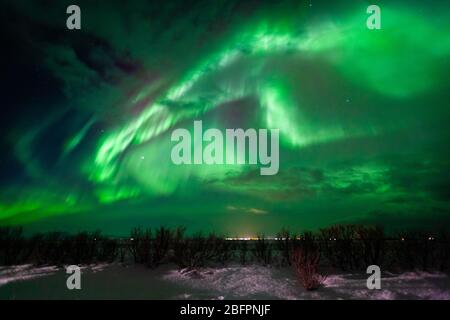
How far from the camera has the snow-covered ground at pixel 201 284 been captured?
376 inches

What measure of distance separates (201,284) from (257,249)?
4.75m

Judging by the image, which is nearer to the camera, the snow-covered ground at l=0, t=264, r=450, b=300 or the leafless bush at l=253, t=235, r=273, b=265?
the snow-covered ground at l=0, t=264, r=450, b=300

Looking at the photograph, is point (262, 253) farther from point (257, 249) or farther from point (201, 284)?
point (201, 284)

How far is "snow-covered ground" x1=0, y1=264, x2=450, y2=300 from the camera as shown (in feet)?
31.3

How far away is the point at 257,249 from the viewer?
15203mm

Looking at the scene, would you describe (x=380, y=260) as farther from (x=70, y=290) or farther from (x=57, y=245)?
(x=57, y=245)

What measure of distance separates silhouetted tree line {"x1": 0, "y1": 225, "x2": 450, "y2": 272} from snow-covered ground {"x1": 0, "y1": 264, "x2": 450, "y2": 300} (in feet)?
2.88

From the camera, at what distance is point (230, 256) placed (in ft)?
51.7

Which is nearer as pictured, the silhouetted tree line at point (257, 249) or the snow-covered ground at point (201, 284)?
the snow-covered ground at point (201, 284)

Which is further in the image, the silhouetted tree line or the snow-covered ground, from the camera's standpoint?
the silhouetted tree line

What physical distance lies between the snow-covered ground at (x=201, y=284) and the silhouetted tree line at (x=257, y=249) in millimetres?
878

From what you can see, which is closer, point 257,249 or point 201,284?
point 201,284

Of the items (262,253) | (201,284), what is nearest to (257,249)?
(262,253)

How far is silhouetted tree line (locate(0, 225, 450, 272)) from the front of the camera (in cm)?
1330
